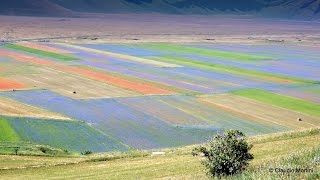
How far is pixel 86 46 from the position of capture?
16188cm

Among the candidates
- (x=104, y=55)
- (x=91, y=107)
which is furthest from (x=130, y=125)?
(x=104, y=55)

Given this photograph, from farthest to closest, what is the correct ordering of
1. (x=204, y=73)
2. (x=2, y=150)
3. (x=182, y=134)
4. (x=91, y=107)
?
(x=204, y=73), (x=91, y=107), (x=182, y=134), (x=2, y=150)

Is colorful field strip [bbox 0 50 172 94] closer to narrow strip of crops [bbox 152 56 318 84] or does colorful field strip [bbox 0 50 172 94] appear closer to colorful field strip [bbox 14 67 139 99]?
colorful field strip [bbox 14 67 139 99]

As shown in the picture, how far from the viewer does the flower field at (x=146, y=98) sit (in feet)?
179

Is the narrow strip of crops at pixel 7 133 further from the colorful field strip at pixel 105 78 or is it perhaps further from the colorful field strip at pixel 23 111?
the colorful field strip at pixel 105 78

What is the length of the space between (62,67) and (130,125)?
51.2m

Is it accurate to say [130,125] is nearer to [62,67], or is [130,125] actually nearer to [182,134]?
[182,134]

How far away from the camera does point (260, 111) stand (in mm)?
66312

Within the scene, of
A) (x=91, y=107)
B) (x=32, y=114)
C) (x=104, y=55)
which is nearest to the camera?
(x=32, y=114)

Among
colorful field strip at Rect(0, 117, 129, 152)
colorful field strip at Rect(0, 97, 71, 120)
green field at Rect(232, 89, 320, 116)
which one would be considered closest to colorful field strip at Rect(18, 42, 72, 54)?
green field at Rect(232, 89, 320, 116)

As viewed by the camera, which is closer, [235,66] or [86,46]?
[235,66]

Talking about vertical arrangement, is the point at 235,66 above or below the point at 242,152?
below

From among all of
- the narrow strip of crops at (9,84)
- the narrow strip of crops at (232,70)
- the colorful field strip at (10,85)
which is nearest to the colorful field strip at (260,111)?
the narrow strip of crops at (232,70)

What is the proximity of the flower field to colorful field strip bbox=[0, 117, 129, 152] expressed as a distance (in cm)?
9
